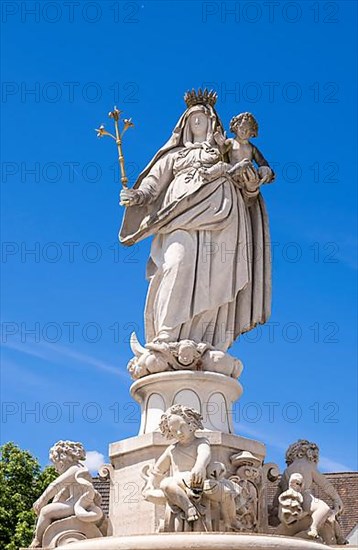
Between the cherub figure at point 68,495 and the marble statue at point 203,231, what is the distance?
1430mm

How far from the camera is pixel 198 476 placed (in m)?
10.8

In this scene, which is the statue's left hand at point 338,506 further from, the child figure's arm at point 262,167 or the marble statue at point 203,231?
the child figure's arm at point 262,167

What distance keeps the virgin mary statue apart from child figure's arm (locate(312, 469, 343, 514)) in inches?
77.4

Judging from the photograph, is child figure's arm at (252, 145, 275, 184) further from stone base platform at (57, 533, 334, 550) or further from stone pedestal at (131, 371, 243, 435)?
stone base platform at (57, 533, 334, 550)

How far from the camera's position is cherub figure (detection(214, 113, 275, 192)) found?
45.2 ft

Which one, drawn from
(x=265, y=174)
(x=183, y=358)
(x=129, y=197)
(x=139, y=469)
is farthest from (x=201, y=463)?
(x=265, y=174)

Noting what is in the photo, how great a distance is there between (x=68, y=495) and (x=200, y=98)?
5460mm

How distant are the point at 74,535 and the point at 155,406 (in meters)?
1.84

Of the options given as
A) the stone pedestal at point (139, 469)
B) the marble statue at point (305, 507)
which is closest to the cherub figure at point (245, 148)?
the stone pedestal at point (139, 469)

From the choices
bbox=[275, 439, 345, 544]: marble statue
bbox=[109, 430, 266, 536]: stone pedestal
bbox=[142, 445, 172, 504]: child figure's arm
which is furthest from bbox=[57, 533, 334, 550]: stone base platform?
bbox=[109, 430, 266, 536]: stone pedestal

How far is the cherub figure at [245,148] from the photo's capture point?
1377 centimetres

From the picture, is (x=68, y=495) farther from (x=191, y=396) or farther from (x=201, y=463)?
(x=191, y=396)

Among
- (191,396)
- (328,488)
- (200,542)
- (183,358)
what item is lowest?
(200,542)

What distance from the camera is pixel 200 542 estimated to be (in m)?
10.1
